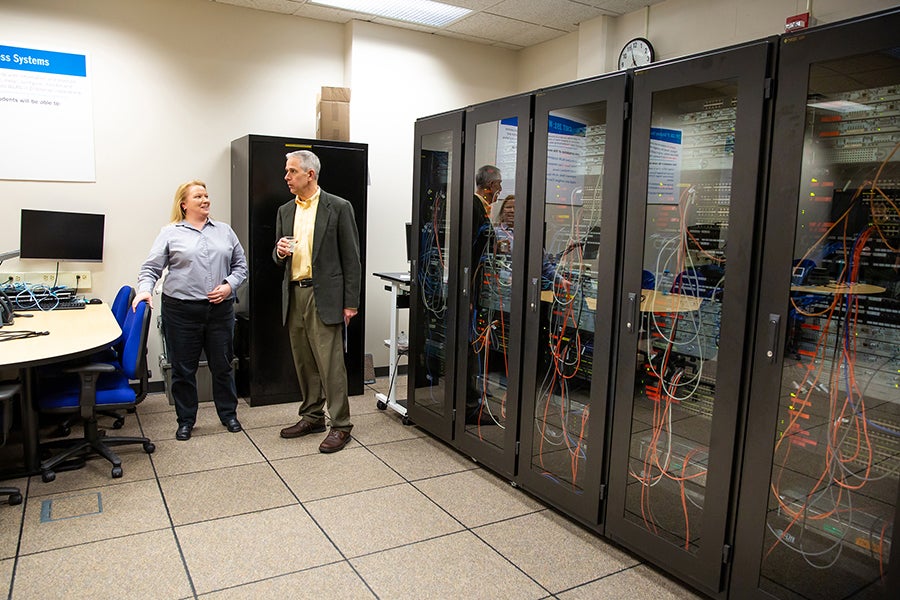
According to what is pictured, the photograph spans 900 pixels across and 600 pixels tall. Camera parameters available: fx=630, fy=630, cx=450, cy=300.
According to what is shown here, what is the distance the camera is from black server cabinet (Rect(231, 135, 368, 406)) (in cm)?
423

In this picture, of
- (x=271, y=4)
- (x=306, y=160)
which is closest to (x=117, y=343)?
(x=306, y=160)

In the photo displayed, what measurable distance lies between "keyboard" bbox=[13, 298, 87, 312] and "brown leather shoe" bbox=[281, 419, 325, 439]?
1.56 metres

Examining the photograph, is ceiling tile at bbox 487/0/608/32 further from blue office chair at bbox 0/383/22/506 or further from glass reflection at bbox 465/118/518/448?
blue office chair at bbox 0/383/22/506

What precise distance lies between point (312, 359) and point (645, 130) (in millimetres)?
2324

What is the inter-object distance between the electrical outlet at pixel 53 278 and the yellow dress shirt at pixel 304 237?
5.59 ft

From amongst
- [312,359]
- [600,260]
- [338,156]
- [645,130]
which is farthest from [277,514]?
[338,156]

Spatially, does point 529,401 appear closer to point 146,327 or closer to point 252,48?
point 146,327

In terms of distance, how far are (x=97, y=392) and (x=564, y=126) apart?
2.57 m

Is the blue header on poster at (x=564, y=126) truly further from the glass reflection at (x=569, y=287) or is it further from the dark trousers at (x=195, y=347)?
the dark trousers at (x=195, y=347)

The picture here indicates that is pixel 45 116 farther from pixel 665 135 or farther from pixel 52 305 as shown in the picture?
pixel 665 135

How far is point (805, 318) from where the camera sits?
1922 millimetres

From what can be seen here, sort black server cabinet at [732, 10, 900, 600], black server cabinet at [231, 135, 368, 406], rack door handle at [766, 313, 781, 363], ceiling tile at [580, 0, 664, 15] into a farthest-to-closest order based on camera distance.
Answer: ceiling tile at [580, 0, 664, 15] → black server cabinet at [231, 135, 368, 406] → rack door handle at [766, 313, 781, 363] → black server cabinet at [732, 10, 900, 600]

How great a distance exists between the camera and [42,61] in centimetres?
404

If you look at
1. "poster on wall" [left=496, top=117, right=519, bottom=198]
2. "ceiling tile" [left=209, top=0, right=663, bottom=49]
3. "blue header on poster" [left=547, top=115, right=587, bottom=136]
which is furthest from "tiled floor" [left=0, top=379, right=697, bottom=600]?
"ceiling tile" [left=209, top=0, right=663, bottom=49]
